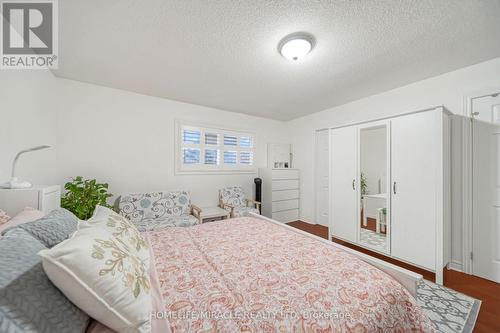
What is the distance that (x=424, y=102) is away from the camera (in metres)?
2.78

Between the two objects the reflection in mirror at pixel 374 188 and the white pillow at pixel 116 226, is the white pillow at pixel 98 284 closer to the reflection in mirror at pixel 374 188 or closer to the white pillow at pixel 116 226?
the white pillow at pixel 116 226

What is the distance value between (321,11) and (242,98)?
206cm

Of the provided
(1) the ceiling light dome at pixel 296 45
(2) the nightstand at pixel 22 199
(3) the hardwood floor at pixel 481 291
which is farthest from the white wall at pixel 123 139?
(3) the hardwood floor at pixel 481 291

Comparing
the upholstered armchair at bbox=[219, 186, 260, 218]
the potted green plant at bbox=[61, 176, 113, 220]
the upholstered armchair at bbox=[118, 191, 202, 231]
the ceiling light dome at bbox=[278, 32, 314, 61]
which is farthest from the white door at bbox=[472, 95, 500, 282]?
the potted green plant at bbox=[61, 176, 113, 220]

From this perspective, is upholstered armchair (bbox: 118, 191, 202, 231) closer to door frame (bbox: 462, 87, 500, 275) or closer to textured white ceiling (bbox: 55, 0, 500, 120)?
textured white ceiling (bbox: 55, 0, 500, 120)

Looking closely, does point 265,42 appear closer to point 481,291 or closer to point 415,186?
point 415,186

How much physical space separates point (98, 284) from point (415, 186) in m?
3.10

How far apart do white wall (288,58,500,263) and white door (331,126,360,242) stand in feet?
2.24

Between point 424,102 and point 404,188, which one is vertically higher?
point 424,102

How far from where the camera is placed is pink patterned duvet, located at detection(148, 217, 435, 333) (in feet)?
2.72

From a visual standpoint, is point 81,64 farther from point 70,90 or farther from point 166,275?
point 166,275

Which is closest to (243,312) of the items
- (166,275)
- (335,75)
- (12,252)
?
(166,275)

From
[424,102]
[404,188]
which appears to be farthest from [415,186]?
[424,102]

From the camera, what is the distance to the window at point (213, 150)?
12.3ft
